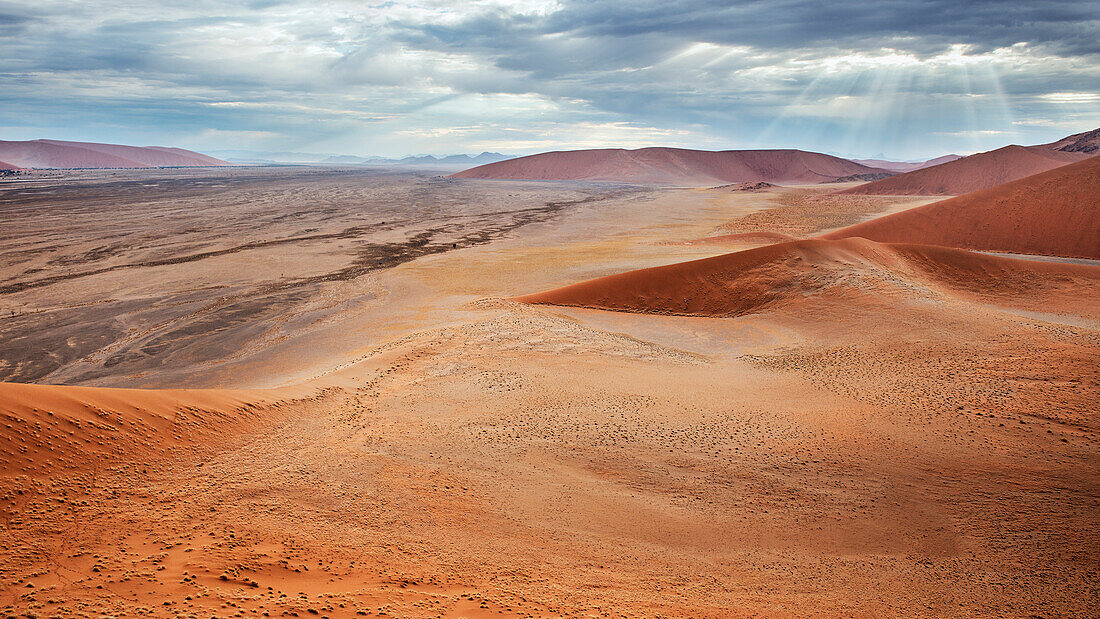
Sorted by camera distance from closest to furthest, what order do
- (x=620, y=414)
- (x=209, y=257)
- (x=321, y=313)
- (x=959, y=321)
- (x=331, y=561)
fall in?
(x=331, y=561) → (x=620, y=414) → (x=959, y=321) → (x=321, y=313) → (x=209, y=257)

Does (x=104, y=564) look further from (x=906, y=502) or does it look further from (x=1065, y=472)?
(x=1065, y=472)

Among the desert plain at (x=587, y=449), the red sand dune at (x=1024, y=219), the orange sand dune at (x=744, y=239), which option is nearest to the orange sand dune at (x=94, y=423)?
the desert plain at (x=587, y=449)

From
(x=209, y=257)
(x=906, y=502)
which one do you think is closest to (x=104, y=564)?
(x=906, y=502)

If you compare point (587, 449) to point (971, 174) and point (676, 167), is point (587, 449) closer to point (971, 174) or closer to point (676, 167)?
point (971, 174)

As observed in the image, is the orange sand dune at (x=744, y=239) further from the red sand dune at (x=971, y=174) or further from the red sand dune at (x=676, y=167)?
Result: the red sand dune at (x=676, y=167)

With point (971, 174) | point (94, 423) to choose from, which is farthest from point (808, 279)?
point (971, 174)
